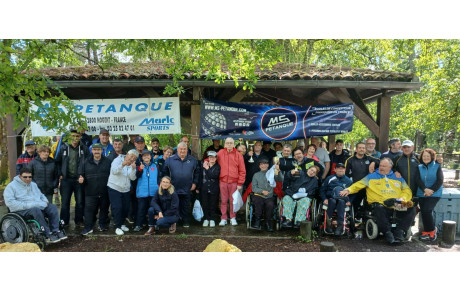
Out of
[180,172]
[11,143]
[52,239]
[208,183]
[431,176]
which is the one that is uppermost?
[11,143]

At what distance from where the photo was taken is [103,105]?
6945 mm

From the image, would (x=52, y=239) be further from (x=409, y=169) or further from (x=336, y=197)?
(x=409, y=169)

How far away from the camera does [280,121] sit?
274 inches

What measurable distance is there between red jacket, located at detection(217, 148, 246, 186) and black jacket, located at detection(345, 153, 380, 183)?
220 cm

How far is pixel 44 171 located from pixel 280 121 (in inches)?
198

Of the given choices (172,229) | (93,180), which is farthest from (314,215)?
(93,180)

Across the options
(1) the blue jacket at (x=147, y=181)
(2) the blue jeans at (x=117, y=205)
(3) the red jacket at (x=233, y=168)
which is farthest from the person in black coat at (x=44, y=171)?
(3) the red jacket at (x=233, y=168)

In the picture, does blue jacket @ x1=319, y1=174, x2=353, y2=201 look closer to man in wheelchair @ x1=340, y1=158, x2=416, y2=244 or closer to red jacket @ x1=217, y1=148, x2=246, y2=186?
man in wheelchair @ x1=340, y1=158, x2=416, y2=244

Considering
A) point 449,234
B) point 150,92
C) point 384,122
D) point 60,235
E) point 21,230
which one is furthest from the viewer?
point 150,92

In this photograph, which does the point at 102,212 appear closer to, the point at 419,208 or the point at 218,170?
the point at 218,170

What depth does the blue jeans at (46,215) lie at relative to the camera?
4.86 metres

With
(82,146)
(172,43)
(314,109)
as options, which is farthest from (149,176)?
(314,109)

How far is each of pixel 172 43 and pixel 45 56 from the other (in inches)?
80.4

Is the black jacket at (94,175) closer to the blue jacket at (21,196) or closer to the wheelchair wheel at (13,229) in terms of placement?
the blue jacket at (21,196)
